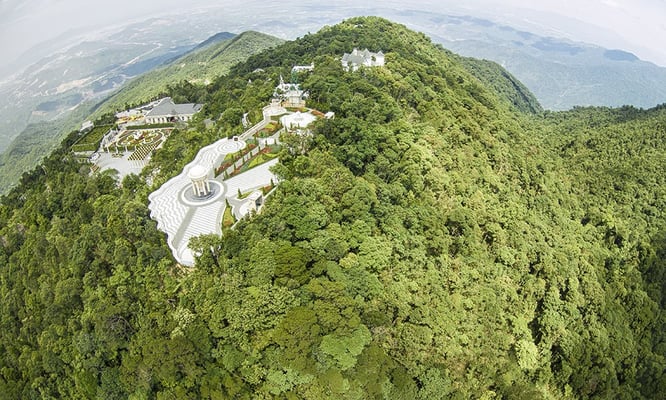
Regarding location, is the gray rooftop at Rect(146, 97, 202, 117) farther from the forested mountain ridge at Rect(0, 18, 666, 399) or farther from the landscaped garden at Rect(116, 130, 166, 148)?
the forested mountain ridge at Rect(0, 18, 666, 399)

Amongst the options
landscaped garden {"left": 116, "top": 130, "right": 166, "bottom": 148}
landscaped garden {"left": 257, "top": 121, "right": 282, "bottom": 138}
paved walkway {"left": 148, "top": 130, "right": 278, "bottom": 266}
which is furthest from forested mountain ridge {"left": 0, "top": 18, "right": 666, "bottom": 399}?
landscaped garden {"left": 116, "top": 130, "right": 166, "bottom": 148}

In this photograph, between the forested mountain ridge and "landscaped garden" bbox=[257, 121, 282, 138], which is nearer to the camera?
the forested mountain ridge

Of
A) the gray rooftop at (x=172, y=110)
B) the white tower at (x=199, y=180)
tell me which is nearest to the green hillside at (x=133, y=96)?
the gray rooftop at (x=172, y=110)

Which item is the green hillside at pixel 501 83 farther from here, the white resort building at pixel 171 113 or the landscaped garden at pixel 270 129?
the landscaped garden at pixel 270 129

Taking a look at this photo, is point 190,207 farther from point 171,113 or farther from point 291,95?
point 171,113

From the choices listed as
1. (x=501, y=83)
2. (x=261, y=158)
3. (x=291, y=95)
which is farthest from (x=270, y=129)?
(x=501, y=83)

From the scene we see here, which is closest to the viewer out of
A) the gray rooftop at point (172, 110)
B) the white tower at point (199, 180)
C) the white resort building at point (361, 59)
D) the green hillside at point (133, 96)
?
the white tower at point (199, 180)

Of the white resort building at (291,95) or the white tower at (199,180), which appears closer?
the white tower at (199,180)

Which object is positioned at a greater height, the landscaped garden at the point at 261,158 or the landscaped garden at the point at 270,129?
the landscaped garden at the point at 270,129
